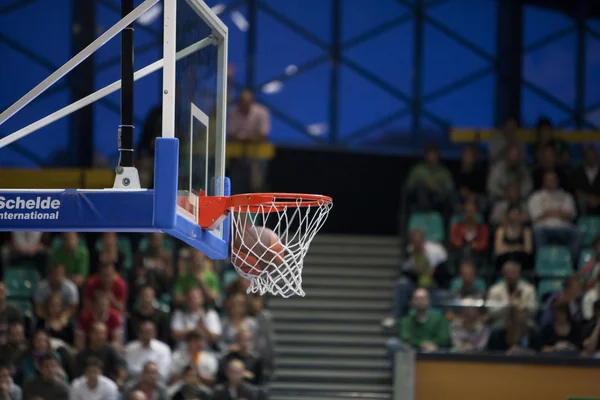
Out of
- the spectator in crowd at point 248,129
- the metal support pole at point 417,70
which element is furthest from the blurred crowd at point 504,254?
the spectator in crowd at point 248,129

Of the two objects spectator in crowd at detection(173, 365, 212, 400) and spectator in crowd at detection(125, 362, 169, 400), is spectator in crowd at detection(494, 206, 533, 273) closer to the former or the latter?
spectator in crowd at detection(173, 365, 212, 400)

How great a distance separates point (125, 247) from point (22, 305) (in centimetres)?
183

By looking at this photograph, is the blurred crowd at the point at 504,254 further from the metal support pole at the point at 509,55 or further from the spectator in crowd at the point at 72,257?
the spectator in crowd at the point at 72,257

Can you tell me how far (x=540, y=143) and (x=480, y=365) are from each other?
4217 millimetres

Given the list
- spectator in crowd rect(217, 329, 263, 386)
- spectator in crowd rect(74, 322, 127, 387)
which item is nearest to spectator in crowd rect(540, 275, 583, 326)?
spectator in crowd rect(217, 329, 263, 386)

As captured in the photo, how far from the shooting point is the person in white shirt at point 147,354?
40.4ft

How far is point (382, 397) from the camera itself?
13.0m

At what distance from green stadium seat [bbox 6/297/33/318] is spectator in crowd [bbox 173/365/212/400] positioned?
2.01 metres

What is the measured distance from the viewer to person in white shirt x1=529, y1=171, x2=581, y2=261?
1434cm

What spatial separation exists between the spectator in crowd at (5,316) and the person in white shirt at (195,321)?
5.41 feet

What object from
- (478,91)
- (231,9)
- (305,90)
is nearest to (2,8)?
(231,9)

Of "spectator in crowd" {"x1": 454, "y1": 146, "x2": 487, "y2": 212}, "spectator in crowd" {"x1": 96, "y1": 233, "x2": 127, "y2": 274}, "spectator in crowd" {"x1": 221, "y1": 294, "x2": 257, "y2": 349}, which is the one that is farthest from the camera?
"spectator in crowd" {"x1": 454, "y1": 146, "x2": 487, "y2": 212}

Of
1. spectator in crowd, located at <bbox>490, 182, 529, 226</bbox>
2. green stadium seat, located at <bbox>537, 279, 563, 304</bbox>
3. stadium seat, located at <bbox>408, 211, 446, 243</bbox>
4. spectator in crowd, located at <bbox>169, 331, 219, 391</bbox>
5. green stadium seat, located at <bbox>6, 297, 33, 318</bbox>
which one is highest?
spectator in crowd, located at <bbox>490, 182, 529, 226</bbox>

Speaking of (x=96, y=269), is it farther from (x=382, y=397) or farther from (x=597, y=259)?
(x=597, y=259)
